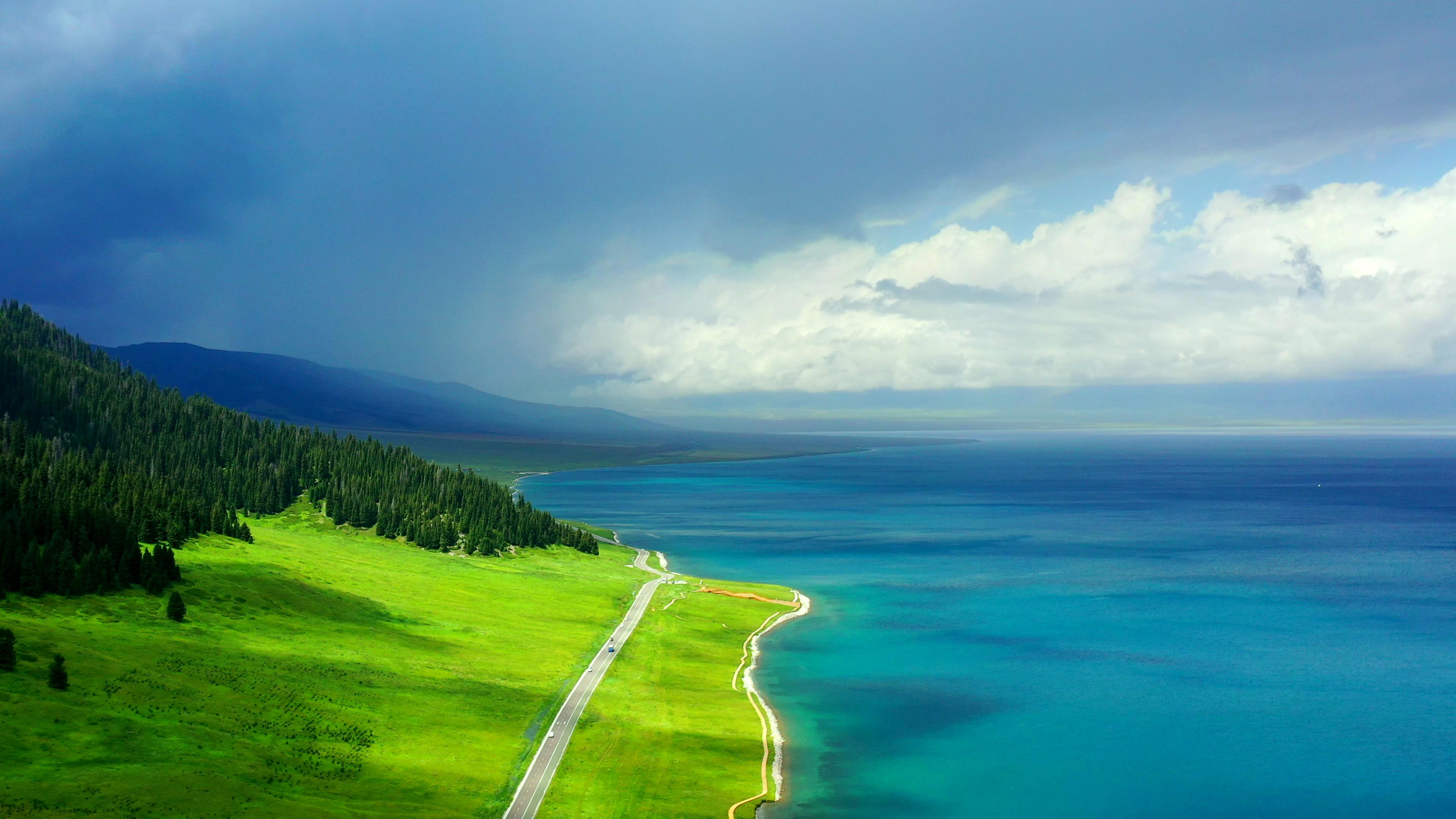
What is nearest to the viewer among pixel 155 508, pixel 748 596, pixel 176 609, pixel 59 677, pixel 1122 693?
pixel 59 677

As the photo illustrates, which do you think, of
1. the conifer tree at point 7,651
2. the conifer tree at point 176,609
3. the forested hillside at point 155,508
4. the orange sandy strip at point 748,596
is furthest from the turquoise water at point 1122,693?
the forested hillside at point 155,508

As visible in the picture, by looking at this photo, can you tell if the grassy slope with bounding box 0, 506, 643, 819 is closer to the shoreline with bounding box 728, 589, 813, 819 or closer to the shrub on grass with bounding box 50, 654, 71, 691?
the shrub on grass with bounding box 50, 654, 71, 691

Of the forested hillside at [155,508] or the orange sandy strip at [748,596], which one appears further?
the orange sandy strip at [748,596]

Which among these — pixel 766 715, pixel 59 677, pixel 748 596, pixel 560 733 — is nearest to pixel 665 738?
pixel 560 733

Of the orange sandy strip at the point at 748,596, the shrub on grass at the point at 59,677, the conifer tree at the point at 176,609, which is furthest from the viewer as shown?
the orange sandy strip at the point at 748,596

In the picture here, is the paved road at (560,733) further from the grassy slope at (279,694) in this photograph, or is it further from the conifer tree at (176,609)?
the conifer tree at (176,609)

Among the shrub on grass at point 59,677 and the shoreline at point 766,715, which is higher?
the shrub on grass at point 59,677

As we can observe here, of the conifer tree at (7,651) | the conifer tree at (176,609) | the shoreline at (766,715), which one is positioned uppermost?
the conifer tree at (7,651)

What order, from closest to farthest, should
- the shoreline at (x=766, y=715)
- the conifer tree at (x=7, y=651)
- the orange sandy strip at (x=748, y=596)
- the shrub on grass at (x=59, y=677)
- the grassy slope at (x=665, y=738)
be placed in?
the conifer tree at (x=7, y=651) < the shrub on grass at (x=59, y=677) < the grassy slope at (x=665, y=738) < the shoreline at (x=766, y=715) < the orange sandy strip at (x=748, y=596)

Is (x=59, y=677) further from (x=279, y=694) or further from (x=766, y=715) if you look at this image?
(x=766, y=715)
